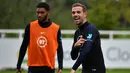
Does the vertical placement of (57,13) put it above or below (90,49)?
below

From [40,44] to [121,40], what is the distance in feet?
44.8

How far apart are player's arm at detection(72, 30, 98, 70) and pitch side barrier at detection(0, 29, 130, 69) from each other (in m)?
13.1

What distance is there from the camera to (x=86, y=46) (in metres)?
7.93

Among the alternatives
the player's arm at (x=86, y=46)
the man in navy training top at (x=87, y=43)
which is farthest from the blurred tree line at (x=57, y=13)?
the player's arm at (x=86, y=46)

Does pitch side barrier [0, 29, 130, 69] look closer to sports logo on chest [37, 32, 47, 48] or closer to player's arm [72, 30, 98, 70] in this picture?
sports logo on chest [37, 32, 47, 48]

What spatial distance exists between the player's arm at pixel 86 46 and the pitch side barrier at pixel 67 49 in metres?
13.1

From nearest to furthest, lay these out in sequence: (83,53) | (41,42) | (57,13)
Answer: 1. (83,53)
2. (41,42)
3. (57,13)

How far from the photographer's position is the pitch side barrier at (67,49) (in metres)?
21.2

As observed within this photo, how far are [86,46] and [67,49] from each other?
45.0 feet

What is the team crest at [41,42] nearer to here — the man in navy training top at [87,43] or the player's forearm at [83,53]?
the man in navy training top at [87,43]

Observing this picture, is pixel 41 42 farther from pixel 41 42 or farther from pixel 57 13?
pixel 57 13

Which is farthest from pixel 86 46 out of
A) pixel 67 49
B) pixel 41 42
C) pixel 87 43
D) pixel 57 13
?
pixel 57 13

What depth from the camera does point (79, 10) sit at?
8.04 meters

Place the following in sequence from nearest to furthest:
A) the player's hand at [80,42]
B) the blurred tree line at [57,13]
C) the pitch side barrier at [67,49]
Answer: the player's hand at [80,42] < the blurred tree line at [57,13] < the pitch side barrier at [67,49]
